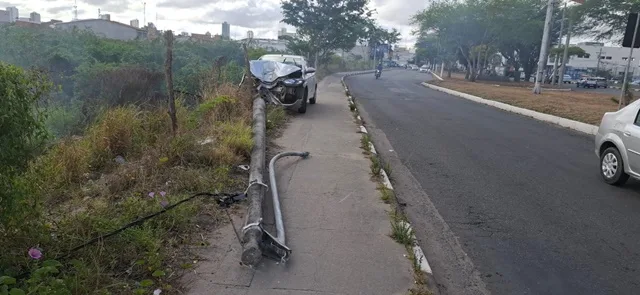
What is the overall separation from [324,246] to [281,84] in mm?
9864

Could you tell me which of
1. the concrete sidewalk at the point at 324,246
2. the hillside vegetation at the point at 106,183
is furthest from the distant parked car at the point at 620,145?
the hillside vegetation at the point at 106,183

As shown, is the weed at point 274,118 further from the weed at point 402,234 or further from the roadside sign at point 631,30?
the roadside sign at point 631,30

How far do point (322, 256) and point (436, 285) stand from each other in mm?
1025

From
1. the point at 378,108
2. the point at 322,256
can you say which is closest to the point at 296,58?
the point at 378,108

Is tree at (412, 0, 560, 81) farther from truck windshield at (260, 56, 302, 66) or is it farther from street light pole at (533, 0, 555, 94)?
truck windshield at (260, 56, 302, 66)

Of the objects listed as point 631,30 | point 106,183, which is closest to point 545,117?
point 631,30

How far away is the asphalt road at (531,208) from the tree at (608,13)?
22572mm

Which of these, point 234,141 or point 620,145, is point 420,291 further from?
point 620,145

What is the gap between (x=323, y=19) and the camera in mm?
44656

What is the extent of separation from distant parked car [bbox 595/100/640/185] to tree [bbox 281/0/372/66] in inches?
1507

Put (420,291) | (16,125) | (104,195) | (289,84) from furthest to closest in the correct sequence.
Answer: (289,84), (104,195), (420,291), (16,125)

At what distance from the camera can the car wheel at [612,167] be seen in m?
7.54

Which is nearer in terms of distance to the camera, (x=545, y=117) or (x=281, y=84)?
(x=281, y=84)

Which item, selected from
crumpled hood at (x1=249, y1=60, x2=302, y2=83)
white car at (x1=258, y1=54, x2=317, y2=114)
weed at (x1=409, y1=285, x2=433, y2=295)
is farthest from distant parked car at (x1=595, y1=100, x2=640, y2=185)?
crumpled hood at (x1=249, y1=60, x2=302, y2=83)
